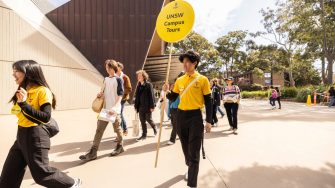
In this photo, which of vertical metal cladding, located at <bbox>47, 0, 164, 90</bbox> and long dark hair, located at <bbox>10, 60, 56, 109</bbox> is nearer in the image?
long dark hair, located at <bbox>10, 60, 56, 109</bbox>

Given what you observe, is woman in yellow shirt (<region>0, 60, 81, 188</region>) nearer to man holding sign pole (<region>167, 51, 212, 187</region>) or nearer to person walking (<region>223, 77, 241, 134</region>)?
man holding sign pole (<region>167, 51, 212, 187</region>)

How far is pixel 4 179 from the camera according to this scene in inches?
103

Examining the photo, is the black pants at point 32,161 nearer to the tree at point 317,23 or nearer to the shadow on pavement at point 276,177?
the shadow on pavement at point 276,177

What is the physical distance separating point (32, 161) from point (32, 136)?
238mm

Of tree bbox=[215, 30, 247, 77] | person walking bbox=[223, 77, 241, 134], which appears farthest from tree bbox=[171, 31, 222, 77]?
person walking bbox=[223, 77, 241, 134]

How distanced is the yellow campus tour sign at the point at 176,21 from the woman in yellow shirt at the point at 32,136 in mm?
2603

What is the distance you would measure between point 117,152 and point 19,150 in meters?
2.67

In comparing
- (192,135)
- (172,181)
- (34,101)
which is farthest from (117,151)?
(34,101)

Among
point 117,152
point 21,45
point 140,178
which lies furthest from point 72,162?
point 21,45

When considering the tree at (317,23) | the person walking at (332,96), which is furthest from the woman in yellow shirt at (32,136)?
the tree at (317,23)

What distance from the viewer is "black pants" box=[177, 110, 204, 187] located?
334cm

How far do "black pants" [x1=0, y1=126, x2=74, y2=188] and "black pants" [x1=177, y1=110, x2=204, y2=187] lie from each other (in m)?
1.50

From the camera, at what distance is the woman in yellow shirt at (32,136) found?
2.56 meters

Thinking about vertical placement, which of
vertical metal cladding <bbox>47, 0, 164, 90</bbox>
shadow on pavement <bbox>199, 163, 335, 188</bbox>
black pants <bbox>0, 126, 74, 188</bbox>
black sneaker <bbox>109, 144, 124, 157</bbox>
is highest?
vertical metal cladding <bbox>47, 0, 164, 90</bbox>
